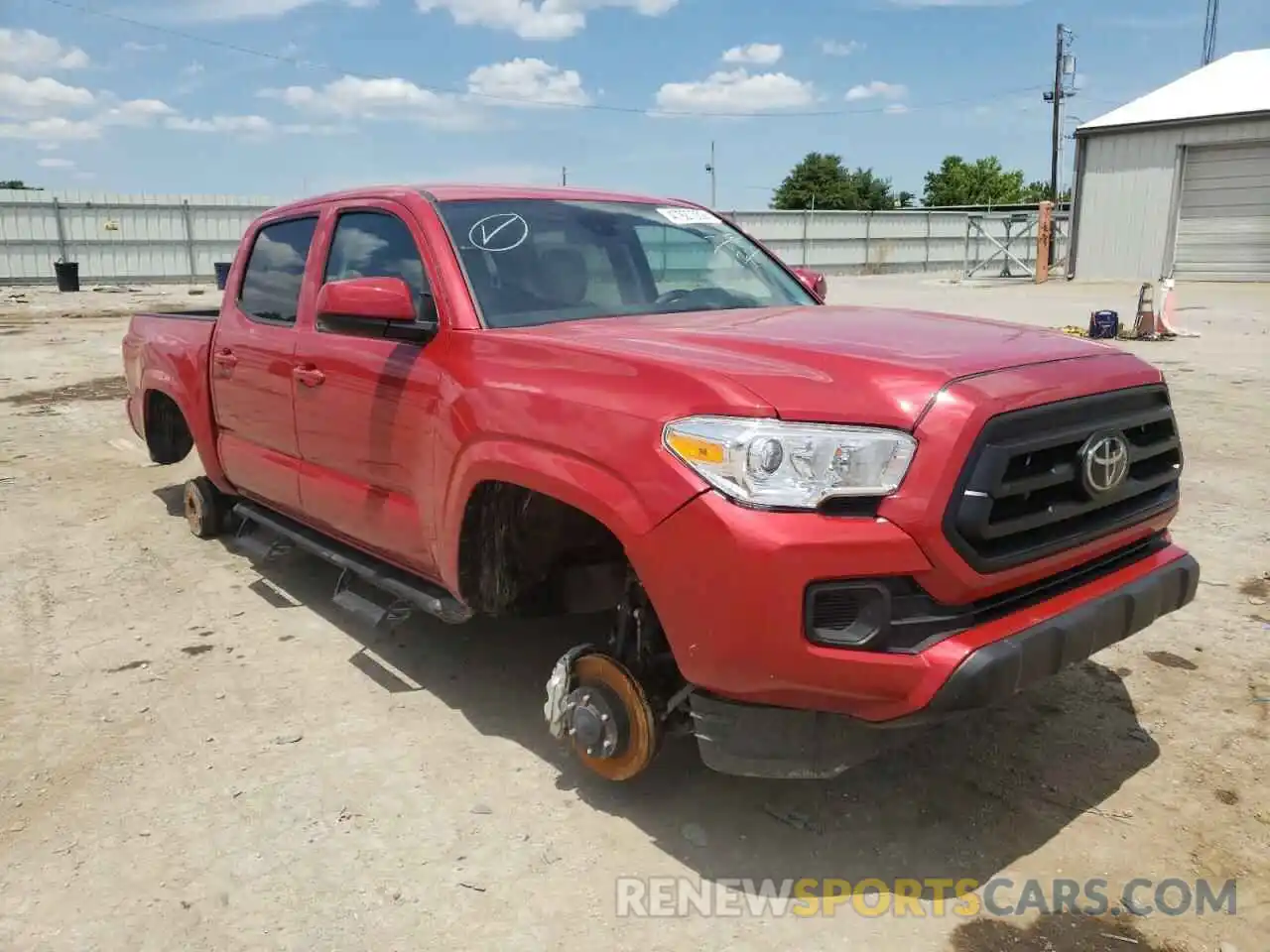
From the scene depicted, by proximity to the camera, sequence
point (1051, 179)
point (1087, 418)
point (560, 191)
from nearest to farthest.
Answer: point (1087, 418)
point (560, 191)
point (1051, 179)

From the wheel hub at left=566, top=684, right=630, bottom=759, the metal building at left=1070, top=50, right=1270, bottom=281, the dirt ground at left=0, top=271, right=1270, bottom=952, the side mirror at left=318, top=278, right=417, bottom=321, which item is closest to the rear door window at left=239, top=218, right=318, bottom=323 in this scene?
the side mirror at left=318, top=278, right=417, bottom=321

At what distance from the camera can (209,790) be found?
125 inches

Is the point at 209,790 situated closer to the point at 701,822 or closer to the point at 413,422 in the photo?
the point at 413,422

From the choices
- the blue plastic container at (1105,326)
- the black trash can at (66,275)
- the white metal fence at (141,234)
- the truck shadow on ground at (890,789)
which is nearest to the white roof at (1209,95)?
the white metal fence at (141,234)

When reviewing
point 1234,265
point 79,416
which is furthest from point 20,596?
point 1234,265

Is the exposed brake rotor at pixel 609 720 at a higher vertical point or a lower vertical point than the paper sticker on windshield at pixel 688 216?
lower

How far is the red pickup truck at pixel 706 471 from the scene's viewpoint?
236cm

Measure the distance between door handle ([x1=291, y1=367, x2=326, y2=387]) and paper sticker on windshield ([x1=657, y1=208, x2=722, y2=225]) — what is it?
5.15 feet

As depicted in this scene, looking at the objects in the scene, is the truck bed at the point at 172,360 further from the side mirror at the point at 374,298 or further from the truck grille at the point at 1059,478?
the truck grille at the point at 1059,478

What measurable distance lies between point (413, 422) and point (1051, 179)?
52.1 metres

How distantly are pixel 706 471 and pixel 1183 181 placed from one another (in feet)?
88.0

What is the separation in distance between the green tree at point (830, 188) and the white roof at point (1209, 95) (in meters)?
45.5

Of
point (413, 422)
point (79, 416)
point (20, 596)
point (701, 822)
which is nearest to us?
point (701, 822)

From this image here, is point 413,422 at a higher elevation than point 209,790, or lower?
higher
